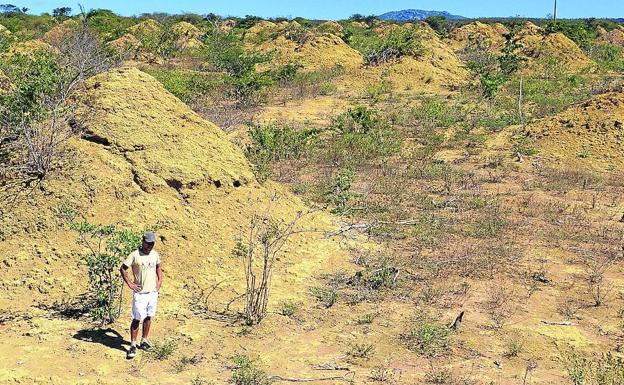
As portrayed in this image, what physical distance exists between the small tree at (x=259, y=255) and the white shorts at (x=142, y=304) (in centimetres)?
89

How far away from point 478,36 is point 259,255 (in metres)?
31.4

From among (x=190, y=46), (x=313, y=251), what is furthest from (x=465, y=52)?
(x=313, y=251)

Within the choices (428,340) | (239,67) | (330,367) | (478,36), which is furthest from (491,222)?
(478,36)

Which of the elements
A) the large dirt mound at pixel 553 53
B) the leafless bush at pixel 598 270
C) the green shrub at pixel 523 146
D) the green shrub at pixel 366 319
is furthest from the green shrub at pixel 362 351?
the large dirt mound at pixel 553 53

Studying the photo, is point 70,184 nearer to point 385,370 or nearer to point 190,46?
point 385,370

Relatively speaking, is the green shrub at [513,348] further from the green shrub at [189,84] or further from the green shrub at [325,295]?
the green shrub at [189,84]

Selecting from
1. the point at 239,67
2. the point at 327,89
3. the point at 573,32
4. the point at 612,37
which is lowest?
the point at 327,89

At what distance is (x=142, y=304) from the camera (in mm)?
4312

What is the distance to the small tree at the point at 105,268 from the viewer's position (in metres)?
4.81

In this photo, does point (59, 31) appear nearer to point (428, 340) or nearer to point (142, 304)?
point (142, 304)

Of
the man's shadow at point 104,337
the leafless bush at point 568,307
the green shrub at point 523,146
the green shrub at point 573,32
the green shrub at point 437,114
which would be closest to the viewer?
the man's shadow at point 104,337

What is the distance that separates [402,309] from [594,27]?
40.9 m

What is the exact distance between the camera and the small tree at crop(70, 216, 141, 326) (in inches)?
189

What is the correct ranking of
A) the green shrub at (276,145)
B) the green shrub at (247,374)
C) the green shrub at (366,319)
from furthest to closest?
the green shrub at (276,145) → the green shrub at (366,319) → the green shrub at (247,374)
